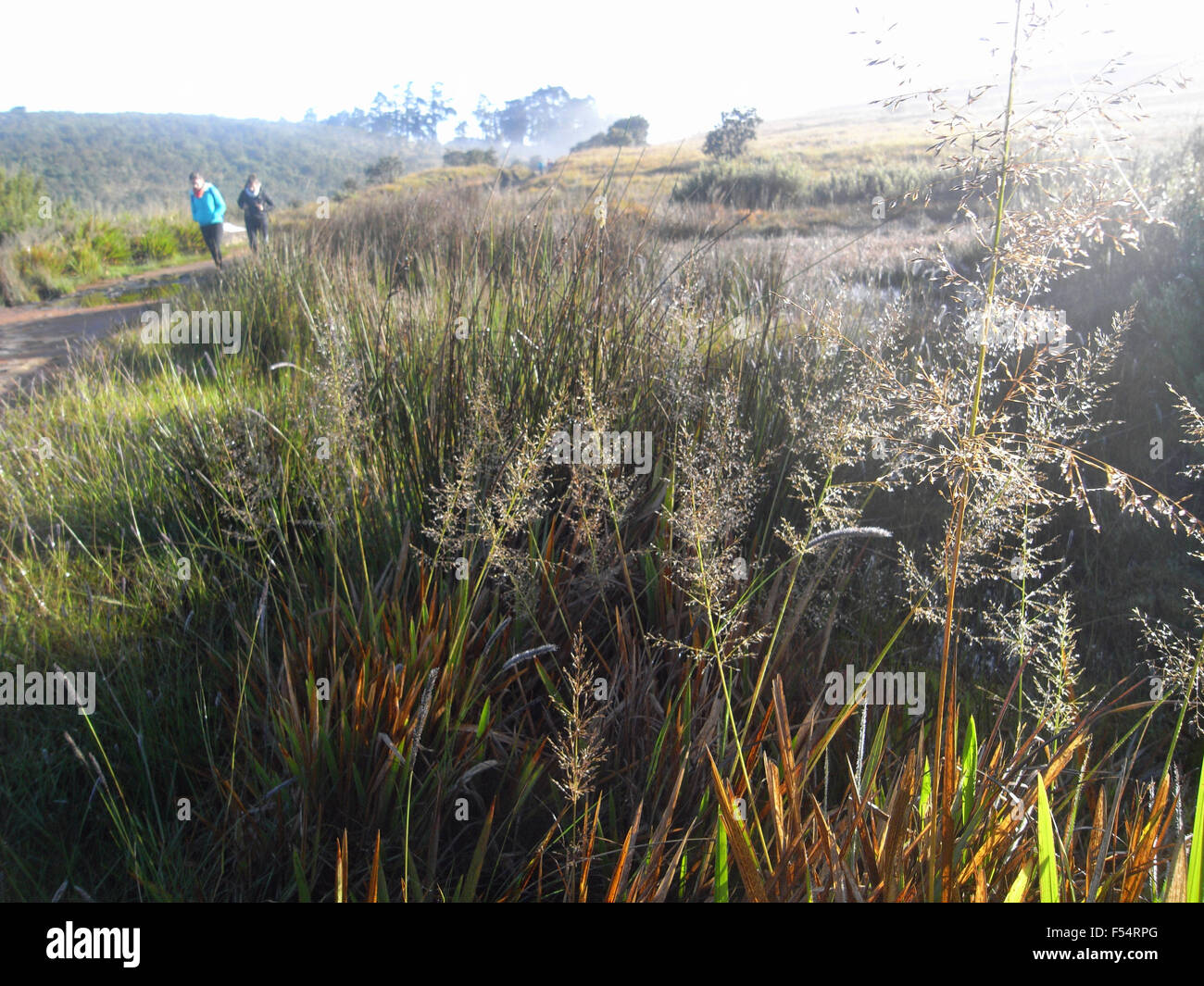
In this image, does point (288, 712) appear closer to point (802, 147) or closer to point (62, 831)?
point (62, 831)

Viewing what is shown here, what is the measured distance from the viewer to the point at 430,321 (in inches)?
124

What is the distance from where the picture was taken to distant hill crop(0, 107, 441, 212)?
68.8 m

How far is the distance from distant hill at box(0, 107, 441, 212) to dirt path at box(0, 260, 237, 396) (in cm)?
5259

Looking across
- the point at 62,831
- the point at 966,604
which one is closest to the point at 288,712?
the point at 62,831

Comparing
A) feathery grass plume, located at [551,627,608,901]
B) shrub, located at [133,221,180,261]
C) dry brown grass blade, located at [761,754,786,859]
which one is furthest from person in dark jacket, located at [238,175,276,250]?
dry brown grass blade, located at [761,754,786,859]

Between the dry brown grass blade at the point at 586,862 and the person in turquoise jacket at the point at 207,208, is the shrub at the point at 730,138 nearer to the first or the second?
the person in turquoise jacket at the point at 207,208

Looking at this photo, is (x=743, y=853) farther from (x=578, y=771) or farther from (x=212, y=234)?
(x=212, y=234)

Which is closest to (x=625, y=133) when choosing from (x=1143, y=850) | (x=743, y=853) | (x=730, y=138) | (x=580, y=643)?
(x=580, y=643)

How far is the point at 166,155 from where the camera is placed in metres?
84.6

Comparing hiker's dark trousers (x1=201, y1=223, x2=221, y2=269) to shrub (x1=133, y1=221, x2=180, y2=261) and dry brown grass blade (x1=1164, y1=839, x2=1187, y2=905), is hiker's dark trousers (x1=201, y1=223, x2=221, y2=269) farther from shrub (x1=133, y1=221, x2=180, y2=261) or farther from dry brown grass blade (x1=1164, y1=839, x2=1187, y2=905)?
dry brown grass blade (x1=1164, y1=839, x2=1187, y2=905)

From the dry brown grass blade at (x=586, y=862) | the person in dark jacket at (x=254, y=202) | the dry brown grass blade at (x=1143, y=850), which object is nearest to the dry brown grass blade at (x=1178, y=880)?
the dry brown grass blade at (x=1143, y=850)

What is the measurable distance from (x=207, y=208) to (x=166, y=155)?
301 ft
